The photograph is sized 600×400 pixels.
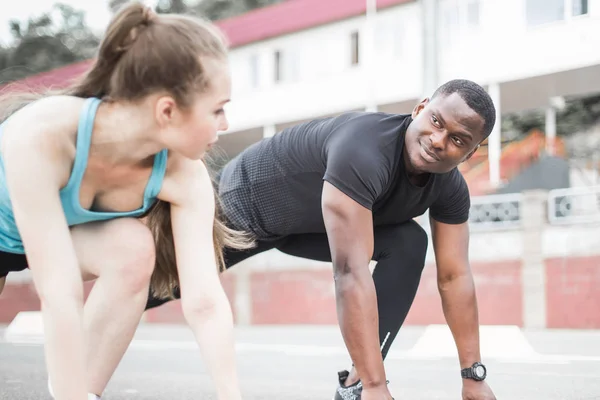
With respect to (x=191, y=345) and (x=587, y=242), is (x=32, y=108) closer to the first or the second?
(x=191, y=345)

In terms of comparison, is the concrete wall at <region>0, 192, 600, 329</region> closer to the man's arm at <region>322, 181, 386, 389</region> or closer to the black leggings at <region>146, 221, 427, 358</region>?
the black leggings at <region>146, 221, 427, 358</region>

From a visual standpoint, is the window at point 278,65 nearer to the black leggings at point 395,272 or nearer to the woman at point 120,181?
the black leggings at point 395,272

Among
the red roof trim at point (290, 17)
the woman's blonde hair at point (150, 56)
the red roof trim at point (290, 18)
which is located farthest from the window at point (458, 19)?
the woman's blonde hair at point (150, 56)

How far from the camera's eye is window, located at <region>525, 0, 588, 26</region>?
15.4 m

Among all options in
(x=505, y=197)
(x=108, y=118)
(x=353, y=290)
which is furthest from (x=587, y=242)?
(x=108, y=118)

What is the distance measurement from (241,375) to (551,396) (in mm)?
2088

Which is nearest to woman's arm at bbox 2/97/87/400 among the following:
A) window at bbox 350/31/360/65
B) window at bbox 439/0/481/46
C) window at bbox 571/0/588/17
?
window at bbox 571/0/588/17

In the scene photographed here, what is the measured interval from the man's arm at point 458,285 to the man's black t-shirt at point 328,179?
6cm

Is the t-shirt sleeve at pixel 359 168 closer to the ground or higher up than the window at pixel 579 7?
closer to the ground

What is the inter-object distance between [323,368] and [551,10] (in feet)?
40.7

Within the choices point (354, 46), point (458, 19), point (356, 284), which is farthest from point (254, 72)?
point (356, 284)

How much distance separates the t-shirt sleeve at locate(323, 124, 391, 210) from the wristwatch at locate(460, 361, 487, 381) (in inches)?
30.9

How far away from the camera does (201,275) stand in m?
2.31

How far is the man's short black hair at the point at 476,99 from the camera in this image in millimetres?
2633
